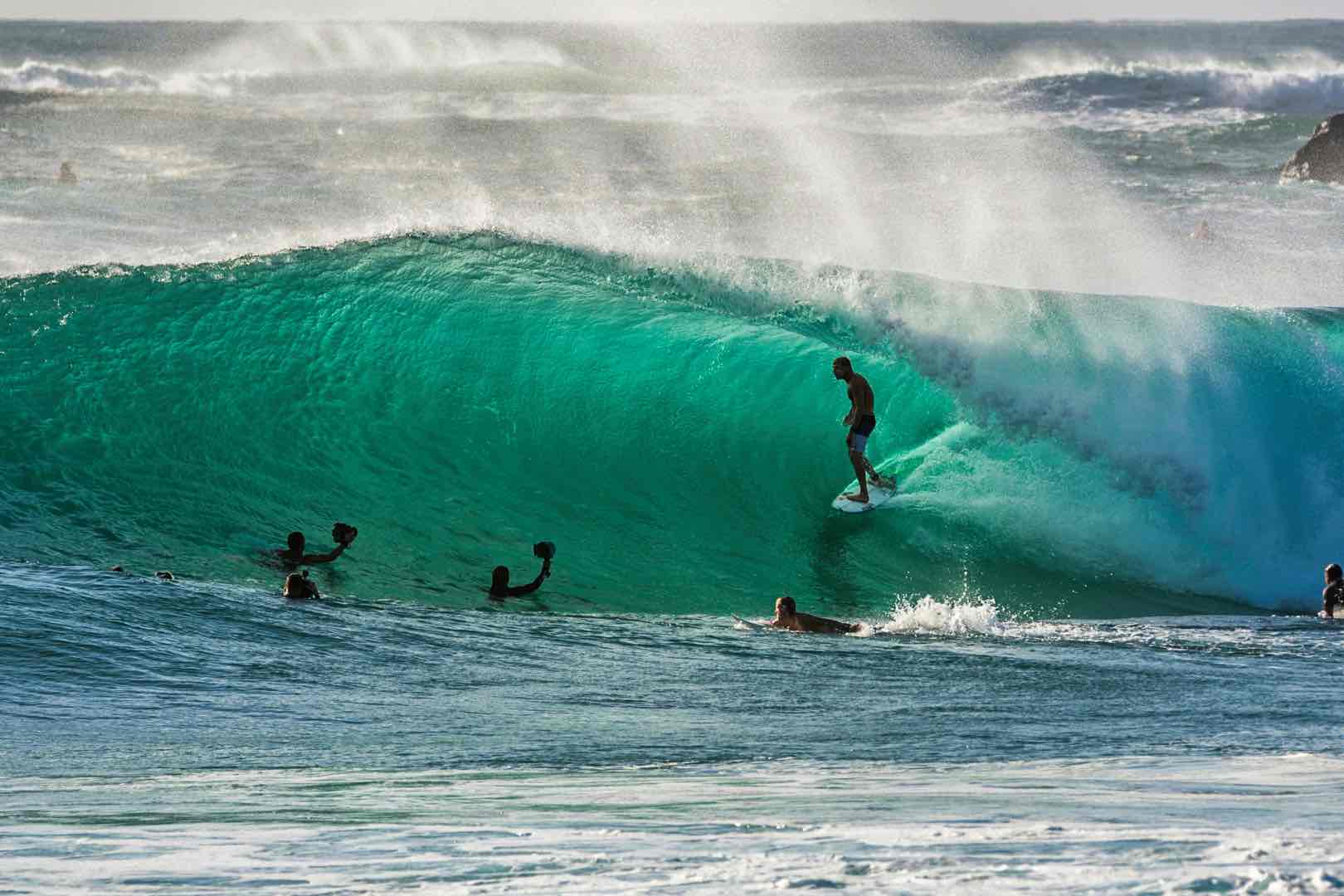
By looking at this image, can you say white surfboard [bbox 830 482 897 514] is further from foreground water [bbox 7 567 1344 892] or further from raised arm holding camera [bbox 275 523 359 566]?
raised arm holding camera [bbox 275 523 359 566]

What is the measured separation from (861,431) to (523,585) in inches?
108

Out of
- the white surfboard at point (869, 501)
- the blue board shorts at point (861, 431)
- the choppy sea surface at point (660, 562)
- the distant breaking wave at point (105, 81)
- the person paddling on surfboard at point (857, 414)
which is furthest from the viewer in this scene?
the distant breaking wave at point (105, 81)

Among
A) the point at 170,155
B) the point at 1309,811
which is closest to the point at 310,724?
the point at 1309,811

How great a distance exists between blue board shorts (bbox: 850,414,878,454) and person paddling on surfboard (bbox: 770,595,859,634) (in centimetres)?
232

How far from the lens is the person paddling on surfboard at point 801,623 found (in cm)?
1014

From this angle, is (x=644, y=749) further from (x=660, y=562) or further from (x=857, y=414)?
(x=857, y=414)

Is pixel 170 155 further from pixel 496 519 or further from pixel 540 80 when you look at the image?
pixel 496 519

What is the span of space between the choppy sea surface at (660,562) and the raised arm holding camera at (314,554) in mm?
153

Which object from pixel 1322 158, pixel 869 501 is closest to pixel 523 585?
pixel 869 501

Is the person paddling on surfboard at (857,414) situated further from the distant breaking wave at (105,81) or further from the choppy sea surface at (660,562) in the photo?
the distant breaking wave at (105,81)

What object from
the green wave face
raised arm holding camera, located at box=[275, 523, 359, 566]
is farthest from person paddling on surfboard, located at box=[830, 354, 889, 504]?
raised arm holding camera, located at box=[275, 523, 359, 566]

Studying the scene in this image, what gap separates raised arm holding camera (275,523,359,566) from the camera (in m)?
11.1

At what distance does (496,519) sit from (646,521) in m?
1.13

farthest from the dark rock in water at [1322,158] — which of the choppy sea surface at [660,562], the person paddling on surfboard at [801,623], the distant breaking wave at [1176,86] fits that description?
the person paddling on surfboard at [801,623]
